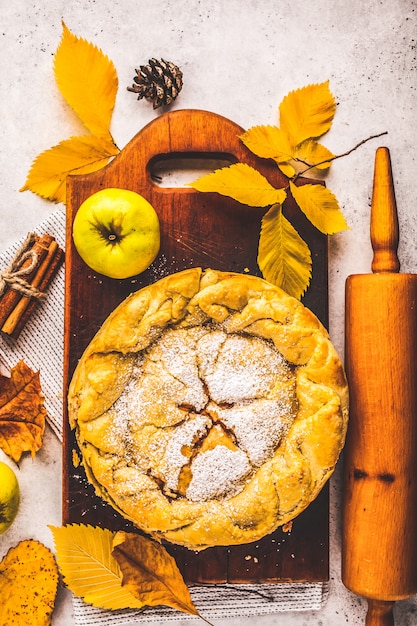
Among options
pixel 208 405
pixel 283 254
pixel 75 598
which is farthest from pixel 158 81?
pixel 75 598

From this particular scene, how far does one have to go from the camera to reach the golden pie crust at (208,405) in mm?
1531

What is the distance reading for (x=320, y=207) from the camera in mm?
1709

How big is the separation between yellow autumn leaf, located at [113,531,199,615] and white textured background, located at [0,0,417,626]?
0.27 m

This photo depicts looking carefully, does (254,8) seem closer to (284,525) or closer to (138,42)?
(138,42)

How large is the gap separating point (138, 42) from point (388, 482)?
1.33 metres

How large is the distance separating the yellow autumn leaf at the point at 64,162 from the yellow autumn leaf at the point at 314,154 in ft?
1.62

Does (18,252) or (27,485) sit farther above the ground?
(18,252)

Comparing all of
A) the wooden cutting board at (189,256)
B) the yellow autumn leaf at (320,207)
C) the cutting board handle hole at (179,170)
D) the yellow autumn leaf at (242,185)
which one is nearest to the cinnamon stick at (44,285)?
the wooden cutting board at (189,256)

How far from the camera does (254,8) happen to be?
185 cm

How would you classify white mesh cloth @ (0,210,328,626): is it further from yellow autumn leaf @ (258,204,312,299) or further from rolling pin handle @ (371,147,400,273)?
rolling pin handle @ (371,147,400,273)

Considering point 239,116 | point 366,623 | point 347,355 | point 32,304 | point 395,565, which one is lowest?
point 366,623

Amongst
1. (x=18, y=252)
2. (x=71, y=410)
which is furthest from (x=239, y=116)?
(x=71, y=410)

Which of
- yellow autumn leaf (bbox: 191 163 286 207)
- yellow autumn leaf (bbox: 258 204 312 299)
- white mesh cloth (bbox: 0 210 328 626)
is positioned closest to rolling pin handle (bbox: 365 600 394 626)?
white mesh cloth (bbox: 0 210 328 626)

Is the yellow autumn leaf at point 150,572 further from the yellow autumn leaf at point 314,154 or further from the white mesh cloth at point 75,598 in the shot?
the yellow autumn leaf at point 314,154
